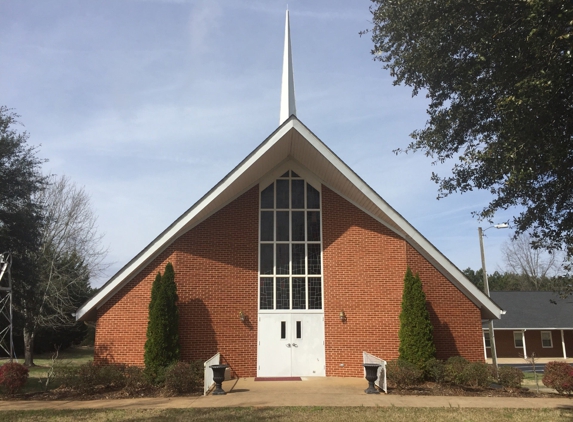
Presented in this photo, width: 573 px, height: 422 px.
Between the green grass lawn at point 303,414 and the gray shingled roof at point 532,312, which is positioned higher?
the gray shingled roof at point 532,312

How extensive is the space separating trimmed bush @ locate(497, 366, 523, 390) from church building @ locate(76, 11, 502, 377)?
79.8 inches

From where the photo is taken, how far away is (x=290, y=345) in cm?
1551

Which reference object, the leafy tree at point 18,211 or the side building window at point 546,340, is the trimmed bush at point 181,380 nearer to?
the leafy tree at point 18,211

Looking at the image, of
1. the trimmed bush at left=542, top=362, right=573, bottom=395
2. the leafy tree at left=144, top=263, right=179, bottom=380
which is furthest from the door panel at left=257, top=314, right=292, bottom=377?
the trimmed bush at left=542, top=362, right=573, bottom=395

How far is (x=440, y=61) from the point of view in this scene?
1066 cm

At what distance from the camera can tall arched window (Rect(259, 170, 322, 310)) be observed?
52.4 feet

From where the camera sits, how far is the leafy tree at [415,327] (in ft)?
46.9

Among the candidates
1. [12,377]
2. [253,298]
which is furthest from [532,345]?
[12,377]

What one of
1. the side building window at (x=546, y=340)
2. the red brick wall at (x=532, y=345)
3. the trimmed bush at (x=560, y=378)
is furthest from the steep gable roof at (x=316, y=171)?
the side building window at (x=546, y=340)

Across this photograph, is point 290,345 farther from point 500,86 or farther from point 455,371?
point 500,86

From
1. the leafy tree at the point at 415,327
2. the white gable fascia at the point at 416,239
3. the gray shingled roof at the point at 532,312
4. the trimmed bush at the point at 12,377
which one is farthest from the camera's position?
the gray shingled roof at the point at 532,312

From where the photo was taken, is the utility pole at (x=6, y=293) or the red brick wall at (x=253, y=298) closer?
the utility pole at (x=6, y=293)

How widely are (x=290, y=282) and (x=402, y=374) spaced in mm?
4790

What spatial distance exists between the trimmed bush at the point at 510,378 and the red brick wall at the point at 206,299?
23.8 ft
